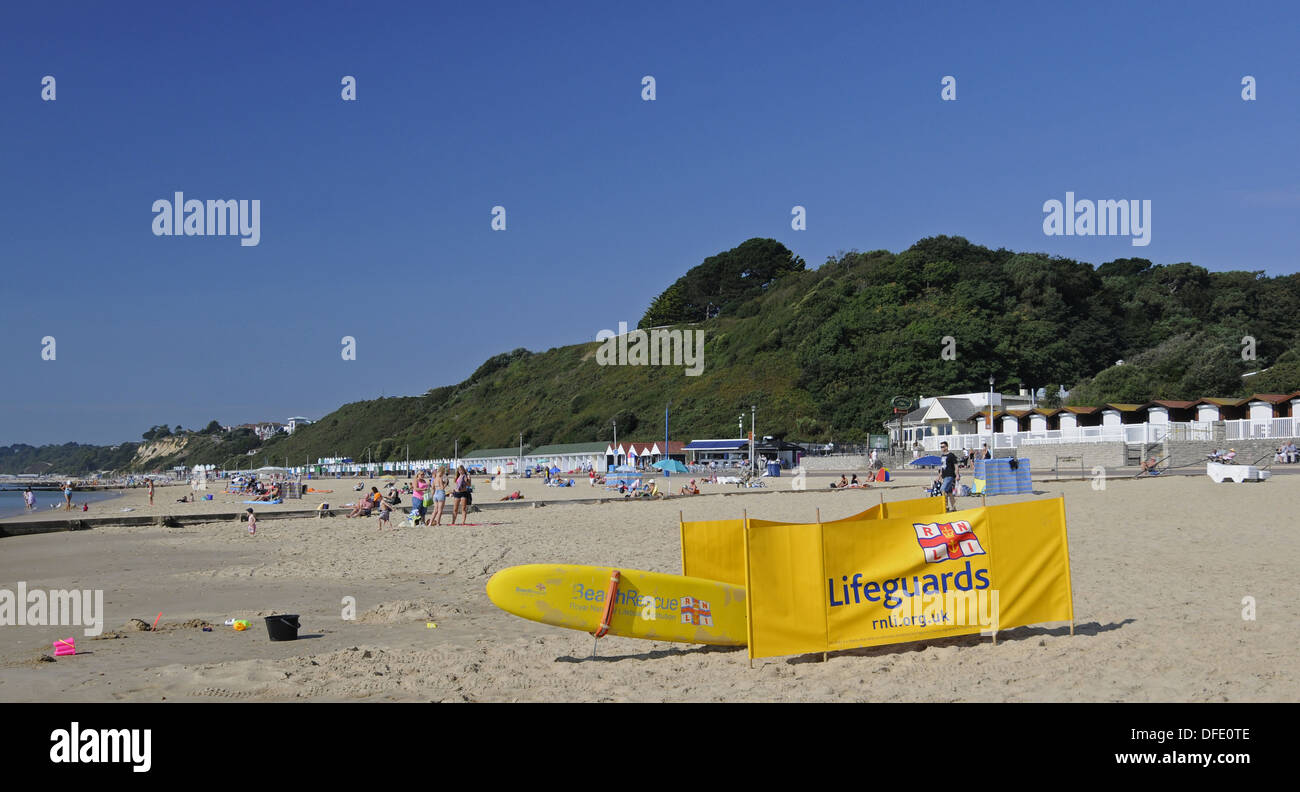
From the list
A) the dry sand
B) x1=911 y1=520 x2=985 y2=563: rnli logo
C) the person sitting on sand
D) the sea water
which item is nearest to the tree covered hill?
the sea water

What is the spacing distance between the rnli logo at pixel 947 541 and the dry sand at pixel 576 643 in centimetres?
80

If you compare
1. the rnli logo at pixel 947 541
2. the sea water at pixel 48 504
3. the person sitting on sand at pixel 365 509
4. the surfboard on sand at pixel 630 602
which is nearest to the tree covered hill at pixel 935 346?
the sea water at pixel 48 504

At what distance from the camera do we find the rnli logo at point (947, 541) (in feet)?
26.3

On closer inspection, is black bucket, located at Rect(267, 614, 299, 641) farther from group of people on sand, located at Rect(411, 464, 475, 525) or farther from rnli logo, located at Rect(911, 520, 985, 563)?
group of people on sand, located at Rect(411, 464, 475, 525)

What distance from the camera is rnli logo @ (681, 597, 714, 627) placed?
330 inches

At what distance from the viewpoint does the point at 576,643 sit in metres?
9.10

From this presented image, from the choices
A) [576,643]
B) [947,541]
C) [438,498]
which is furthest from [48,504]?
[947,541]

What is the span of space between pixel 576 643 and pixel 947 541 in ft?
12.0

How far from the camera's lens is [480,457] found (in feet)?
387

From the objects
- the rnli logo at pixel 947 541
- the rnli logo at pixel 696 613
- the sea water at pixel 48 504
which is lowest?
the sea water at pixel 48 504

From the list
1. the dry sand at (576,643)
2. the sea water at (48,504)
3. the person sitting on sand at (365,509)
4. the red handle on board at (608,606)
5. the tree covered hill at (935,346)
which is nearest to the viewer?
the dry sand at (576,643)

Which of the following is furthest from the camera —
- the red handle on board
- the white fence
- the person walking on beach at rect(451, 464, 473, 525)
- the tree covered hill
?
the tree covered hill

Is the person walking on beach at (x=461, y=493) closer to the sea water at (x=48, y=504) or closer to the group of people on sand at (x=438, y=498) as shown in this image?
the group of people on sand at (x=438, y=498)

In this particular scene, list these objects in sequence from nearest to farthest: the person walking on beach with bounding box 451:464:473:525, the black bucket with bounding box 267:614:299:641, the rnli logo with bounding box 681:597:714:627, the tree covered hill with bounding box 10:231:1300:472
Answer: the rnli logo with bounding box 681:597:714:627, the black bucket with bounding box 267:614:299:641, the person walking on beach with bounding box 451:464:473:525, the tree covered hill with bounding box 10:231:1300:472
